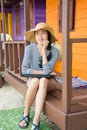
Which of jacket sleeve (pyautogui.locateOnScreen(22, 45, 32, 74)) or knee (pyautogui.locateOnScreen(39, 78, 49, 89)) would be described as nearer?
knee (pyautogui.locateOnScreen(39, 78, 49, 89))

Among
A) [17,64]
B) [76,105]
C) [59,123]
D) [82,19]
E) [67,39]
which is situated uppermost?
[82,19]

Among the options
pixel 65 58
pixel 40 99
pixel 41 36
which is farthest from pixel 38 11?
pixel 65 58

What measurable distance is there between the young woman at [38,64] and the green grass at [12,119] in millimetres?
242

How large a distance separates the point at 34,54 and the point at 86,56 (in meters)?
1.73

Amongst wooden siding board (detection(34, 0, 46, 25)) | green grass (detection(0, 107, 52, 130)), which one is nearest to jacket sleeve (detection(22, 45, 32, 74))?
green grass (detection(0, 107, 52, 130))

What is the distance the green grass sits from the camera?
118 inches

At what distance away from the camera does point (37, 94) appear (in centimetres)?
269

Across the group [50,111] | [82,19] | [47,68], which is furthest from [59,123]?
[82,19]

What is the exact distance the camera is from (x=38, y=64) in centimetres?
298

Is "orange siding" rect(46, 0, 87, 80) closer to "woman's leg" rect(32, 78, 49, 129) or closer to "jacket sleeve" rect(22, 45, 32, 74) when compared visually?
"jacket sleeve" rect(22, 45, 32, 74)

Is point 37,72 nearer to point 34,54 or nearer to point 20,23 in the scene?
point 34,54

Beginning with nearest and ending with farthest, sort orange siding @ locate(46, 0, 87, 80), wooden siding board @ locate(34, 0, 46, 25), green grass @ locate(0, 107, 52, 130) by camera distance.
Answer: green grass @ locate(0, 107, 52, 130), orange siding @ locate(46, 0, 87, 80), wooden siding board @ locate(34, 0, 46, 25)

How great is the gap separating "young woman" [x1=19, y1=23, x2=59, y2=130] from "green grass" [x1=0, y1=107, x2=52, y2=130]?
242mm

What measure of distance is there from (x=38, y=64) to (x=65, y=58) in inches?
29.6
